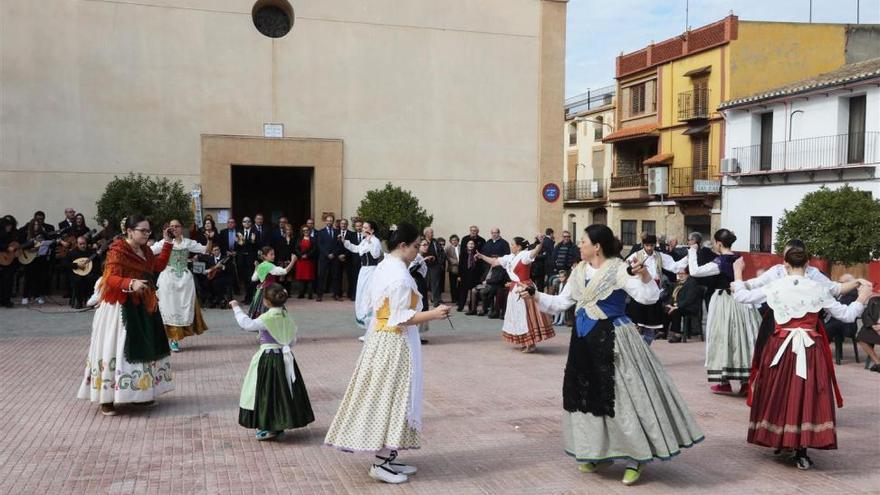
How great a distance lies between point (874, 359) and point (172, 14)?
15.3 meters

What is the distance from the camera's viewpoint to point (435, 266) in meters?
18.1

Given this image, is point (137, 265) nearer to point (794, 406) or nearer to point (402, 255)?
point (402, 255)

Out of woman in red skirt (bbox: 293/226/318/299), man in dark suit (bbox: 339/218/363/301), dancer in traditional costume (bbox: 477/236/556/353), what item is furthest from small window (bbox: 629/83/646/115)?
dancer in traditional costume (bbox: 477/236/556/353)

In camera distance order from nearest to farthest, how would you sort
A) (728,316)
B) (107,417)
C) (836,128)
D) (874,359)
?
(107,417) < (728,316) < (874,359) < (836,128)

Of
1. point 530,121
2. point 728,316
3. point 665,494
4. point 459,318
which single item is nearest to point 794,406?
point 665,494

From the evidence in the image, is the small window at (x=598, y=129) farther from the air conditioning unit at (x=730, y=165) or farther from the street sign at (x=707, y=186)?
the air conditioning unit at (x=730, y=165)

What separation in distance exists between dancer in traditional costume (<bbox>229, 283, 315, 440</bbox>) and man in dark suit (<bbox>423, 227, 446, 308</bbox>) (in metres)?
10.7

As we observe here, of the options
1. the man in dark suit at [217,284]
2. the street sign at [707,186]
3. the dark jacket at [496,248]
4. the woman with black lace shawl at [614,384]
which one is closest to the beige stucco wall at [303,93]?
the dark jacket at [496,248]

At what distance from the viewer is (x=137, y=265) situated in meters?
7.86

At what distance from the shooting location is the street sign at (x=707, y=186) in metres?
34.5

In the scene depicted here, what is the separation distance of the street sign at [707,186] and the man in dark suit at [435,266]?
63.9ft

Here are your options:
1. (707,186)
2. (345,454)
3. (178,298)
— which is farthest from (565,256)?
(707,186)

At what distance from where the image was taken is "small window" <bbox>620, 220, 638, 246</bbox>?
42.3 metres

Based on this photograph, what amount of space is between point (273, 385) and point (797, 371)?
4148 mm
